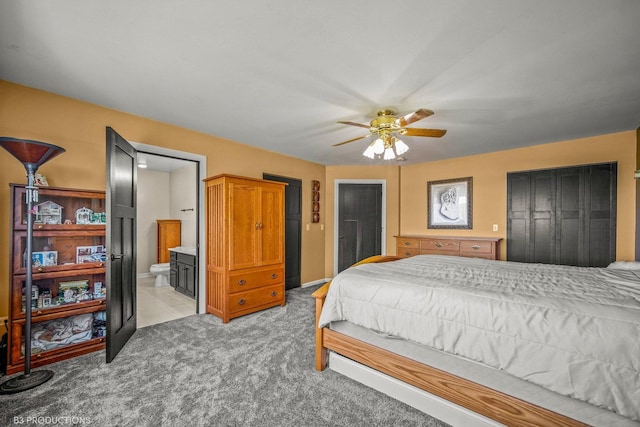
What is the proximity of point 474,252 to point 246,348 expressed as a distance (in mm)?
3607

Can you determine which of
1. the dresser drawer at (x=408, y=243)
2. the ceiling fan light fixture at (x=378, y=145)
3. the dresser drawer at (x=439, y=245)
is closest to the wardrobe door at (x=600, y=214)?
the dresser drawer at (x=439, y=245)

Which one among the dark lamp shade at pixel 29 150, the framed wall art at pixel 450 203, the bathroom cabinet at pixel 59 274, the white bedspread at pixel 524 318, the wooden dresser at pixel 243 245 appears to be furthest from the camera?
the framed wall art at pixel 450 203

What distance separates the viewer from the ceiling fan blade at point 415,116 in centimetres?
220

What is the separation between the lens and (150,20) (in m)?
1.59

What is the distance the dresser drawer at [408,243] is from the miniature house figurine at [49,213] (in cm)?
466

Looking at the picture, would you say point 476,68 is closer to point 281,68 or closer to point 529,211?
point 281,68

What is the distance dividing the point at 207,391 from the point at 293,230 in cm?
317

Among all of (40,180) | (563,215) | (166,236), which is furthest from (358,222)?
(40,180)

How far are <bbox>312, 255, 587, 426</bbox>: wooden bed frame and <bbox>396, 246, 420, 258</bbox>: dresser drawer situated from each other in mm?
2997

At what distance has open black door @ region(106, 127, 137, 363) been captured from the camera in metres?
2.29

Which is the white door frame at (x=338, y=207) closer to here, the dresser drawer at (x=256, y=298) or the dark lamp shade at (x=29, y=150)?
the dresser drawer at (x=256, y=298)

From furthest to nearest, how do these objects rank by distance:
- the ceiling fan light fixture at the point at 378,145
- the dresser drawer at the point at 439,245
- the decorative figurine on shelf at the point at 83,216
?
the dresser drawer at the point at 439,245 < the ceiling fan light fixture at the point at 378,145 < the decorative figurine on shelf at the point at 83,216

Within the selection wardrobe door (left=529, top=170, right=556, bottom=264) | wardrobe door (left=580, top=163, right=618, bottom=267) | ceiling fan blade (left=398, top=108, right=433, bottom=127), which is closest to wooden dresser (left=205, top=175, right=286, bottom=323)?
ceiling fan blade (left=398, top=108, right=433, bottom=127)

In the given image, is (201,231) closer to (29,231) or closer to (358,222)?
(29,231)
